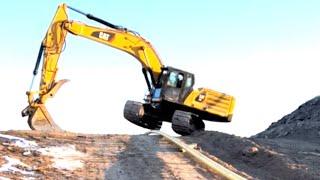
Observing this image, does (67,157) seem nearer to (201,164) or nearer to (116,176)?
(116,176)

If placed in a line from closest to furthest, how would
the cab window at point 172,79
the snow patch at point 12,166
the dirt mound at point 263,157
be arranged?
the snow patch at point 12,166 → the dirt mound at point 263,157 → the cab window at point 172,79

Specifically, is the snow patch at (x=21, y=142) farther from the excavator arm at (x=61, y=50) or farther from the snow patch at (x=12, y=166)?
the excavator arm at (x=61, y=50)

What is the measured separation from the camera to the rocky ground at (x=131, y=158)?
9908 mm

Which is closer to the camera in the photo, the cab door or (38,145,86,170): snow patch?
(38,145,86,170): snow patch

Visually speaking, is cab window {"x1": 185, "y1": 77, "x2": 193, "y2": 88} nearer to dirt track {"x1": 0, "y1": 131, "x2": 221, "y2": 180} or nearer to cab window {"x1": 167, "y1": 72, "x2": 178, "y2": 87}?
cab window {"x1": 167, "y1": 72, "x2": 178, "y2": 87}

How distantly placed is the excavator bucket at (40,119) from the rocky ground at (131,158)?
2.71 m

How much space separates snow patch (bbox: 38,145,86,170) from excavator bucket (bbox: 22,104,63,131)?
16.7 ft

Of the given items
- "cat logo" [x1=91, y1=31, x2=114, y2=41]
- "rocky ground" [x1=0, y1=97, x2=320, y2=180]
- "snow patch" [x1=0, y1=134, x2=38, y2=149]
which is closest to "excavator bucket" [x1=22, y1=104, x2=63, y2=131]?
"rocky ground" [x1=0, y1=97, x2=320, y2=180]

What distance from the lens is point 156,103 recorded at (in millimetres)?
22234

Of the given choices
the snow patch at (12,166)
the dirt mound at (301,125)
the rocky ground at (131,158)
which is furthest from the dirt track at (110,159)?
the dirt mound at (301,125)

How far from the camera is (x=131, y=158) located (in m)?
11.6

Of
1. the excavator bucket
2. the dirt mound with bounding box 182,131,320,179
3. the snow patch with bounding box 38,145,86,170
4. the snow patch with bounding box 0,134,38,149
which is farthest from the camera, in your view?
the excavator bucket

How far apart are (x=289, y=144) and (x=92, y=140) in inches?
295

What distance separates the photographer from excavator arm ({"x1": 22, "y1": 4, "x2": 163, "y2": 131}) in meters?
17.7
